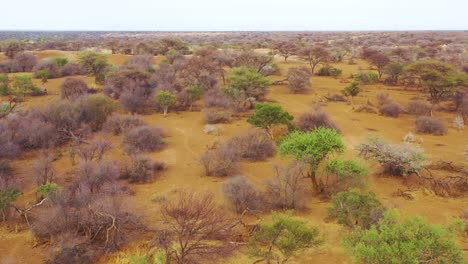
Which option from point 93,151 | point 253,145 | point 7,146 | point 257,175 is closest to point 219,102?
point 253,145

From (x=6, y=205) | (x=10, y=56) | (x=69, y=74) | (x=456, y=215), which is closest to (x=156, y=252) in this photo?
(x=6, y=205)

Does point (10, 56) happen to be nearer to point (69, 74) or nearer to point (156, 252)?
point (69, 74)

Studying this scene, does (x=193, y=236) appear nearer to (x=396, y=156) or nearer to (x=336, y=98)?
(x=396, y=156)

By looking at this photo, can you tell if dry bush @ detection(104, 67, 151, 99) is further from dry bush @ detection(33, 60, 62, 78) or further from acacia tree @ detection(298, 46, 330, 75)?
acacia tree @ detection(298, 46, 330, 75)

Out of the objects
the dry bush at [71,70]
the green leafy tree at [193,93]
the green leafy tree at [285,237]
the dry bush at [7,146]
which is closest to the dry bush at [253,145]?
the green leafy tree at [285,237]

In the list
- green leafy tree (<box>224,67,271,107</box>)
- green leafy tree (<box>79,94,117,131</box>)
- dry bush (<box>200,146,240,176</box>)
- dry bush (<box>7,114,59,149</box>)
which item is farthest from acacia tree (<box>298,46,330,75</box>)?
dry bush (<box>7,114,59,149</box>)

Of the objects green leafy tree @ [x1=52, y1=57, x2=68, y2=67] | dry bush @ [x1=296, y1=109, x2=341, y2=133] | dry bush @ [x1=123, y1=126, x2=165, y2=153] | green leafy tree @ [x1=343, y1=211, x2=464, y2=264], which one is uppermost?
green leafy tree @ [x1=52, y1=57, x2=68, y2=67]

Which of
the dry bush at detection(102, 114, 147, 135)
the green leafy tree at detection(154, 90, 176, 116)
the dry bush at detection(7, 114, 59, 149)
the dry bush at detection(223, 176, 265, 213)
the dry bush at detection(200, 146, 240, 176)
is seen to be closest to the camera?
the dry bush at detection(223, 176, 265, 213)
